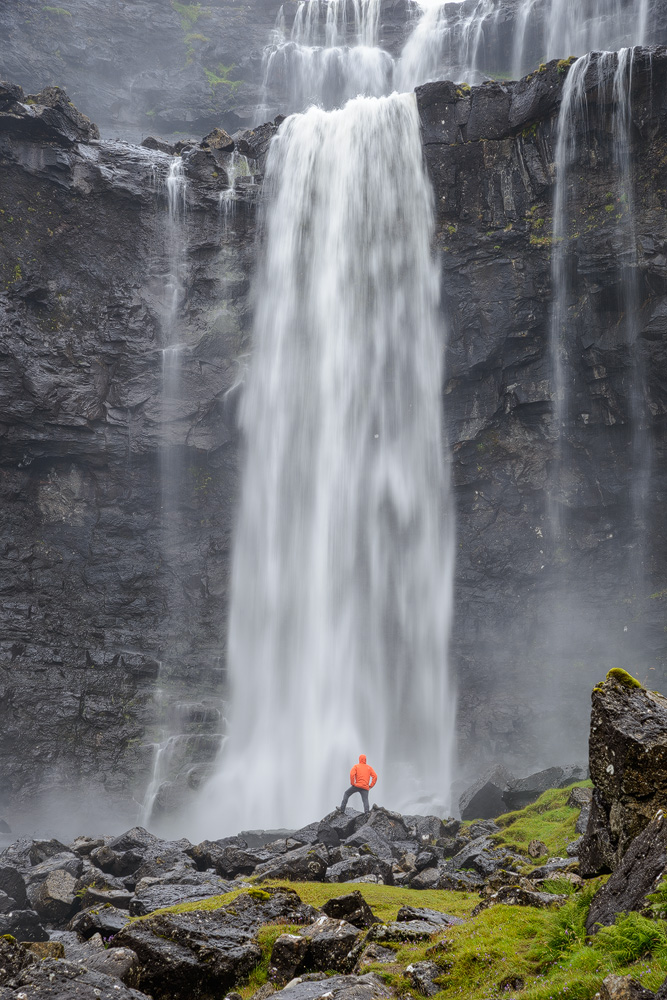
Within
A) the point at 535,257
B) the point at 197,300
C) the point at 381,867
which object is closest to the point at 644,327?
the point at 535,257

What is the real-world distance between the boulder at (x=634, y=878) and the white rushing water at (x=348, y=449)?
68.5ft

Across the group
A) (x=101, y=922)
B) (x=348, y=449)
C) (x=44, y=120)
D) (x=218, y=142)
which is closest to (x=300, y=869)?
(x=101, y=922)

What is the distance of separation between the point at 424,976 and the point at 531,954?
2.55 feet

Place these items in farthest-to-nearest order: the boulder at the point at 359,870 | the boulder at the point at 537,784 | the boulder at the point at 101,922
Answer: the boulder at the point at 537,784 < the boulder at the point at 359,870 < the boulder at the point at 101,922

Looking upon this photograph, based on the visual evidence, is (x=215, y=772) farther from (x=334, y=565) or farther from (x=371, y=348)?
(x=371, y=348)

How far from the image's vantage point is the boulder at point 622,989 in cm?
353

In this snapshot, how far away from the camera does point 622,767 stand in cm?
557

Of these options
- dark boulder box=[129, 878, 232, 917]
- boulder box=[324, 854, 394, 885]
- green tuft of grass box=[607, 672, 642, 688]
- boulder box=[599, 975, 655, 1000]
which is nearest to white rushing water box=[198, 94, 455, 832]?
boulder box=[324, 854, 394, 885]

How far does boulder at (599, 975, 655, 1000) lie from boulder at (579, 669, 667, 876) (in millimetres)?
1883

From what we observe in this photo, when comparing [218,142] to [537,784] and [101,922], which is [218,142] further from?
[101,922]

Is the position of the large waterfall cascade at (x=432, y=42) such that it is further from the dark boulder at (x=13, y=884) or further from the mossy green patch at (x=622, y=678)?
the dark boulder at (x=13, y=884)

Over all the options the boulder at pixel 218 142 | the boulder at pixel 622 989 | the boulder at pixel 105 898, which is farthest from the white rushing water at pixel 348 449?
the boulder at pixel 622 989

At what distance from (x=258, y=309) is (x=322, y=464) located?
6.80m

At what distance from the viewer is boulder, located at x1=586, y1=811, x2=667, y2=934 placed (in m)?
4.52
